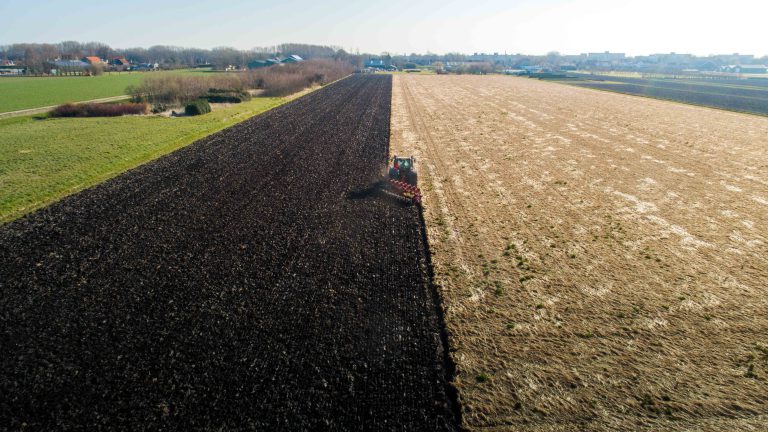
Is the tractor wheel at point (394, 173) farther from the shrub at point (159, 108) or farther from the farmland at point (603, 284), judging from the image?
the shrub at point (159, 108)

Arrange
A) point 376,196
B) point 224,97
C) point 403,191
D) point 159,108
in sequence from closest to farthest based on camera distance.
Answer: point 376,196 < point 403,191 < point 159,108 < point 224,97

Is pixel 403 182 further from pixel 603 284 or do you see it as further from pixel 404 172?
pixel 603 284

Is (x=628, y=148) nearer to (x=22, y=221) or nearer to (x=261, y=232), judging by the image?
(x=261, y=232)

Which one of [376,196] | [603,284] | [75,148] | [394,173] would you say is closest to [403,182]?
[394,173]

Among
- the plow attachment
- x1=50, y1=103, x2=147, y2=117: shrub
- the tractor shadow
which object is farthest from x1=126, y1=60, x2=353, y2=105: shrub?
the plow attachment

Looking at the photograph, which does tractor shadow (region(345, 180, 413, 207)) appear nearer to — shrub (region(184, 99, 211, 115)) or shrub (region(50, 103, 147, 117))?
shrub (region(184, 99, 211, 115))
